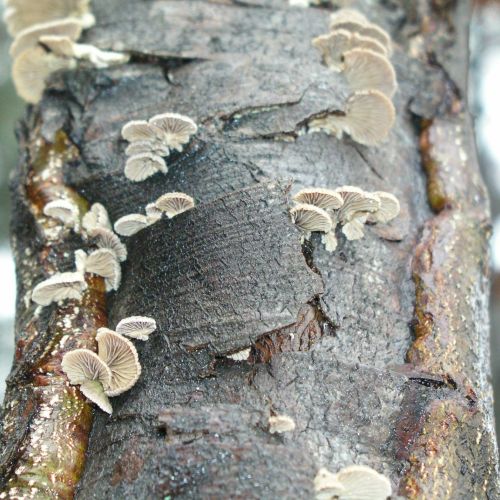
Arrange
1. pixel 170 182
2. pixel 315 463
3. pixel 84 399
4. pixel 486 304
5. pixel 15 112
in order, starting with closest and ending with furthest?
pixel 315 463, pixel 84 399, pixel 170 182, pixel 486 304, pixel 15 112

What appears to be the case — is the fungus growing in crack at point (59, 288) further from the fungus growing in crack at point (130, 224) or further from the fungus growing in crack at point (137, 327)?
the fungus growing in crack at point (137, 327)

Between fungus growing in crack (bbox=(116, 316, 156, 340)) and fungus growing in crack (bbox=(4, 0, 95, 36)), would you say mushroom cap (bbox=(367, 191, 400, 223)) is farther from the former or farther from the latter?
fungus growing in crack (bbox=(4, 0, 95, 36))

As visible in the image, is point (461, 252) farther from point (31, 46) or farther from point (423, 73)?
point (31, 46)

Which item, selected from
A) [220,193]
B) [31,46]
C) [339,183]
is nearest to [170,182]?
[220,193]

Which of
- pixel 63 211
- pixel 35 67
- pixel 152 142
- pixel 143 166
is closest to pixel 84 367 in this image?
pixel 63 211

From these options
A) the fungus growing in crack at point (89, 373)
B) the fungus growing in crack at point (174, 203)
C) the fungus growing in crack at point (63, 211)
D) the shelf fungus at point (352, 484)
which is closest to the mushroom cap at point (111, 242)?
the fungus growing in crack at point (63, 211)

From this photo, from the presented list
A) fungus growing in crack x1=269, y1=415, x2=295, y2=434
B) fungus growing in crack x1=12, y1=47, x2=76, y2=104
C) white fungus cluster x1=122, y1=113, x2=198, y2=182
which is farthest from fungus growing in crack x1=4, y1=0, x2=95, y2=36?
fungus growing in crack x1=269, y1=415, x2=295, y2=434

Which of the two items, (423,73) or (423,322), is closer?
(423,322)
